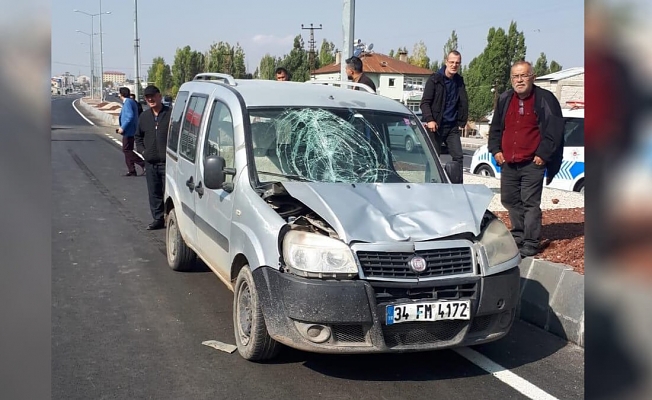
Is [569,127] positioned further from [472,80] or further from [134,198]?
[472,80]

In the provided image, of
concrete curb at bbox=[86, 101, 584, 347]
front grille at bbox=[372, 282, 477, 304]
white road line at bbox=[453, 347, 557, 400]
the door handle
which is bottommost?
white road line at bbox=[453, 347, 557, 400]

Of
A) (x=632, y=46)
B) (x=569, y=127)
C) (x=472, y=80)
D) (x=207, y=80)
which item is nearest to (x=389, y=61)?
(x=472, y=80)

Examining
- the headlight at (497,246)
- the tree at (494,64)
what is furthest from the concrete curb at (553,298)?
the tree at (494,64)

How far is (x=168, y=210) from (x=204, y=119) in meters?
1.75

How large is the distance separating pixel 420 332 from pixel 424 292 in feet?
0.84

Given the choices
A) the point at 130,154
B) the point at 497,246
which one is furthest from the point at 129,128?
the point at 497,246

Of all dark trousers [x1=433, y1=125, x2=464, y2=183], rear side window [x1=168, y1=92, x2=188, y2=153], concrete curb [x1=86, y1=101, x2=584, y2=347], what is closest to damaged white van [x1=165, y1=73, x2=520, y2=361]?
concrete curb [x1=86, y1=101, x2=584, y2=347]

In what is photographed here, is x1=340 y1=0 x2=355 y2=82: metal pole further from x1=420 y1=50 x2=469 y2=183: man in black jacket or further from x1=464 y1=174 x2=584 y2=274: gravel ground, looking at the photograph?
x1=464 y1=174 x2=584 y2=274: gravel ground

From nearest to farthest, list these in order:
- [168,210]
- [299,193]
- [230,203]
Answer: [299,193] → [230,203] → [168,210]

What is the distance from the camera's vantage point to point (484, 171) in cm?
1562

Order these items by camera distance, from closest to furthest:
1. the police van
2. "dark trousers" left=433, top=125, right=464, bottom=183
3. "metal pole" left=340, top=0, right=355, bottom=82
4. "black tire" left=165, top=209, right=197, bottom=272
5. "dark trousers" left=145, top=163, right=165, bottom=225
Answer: "black tire" left=165, top=209, right=197, bottom=272 → "dark trousers" left=433, top=125, right=464, bottom=183 → "dark trousers" left=145, top=163, right=165, bottom=225 → "metal pole" left=340, top=0, right=355, bottom=82 → the police van

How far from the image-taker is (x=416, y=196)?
15.8 ft

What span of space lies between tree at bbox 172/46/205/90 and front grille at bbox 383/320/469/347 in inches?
2636

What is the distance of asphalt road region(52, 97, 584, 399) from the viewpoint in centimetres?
426
